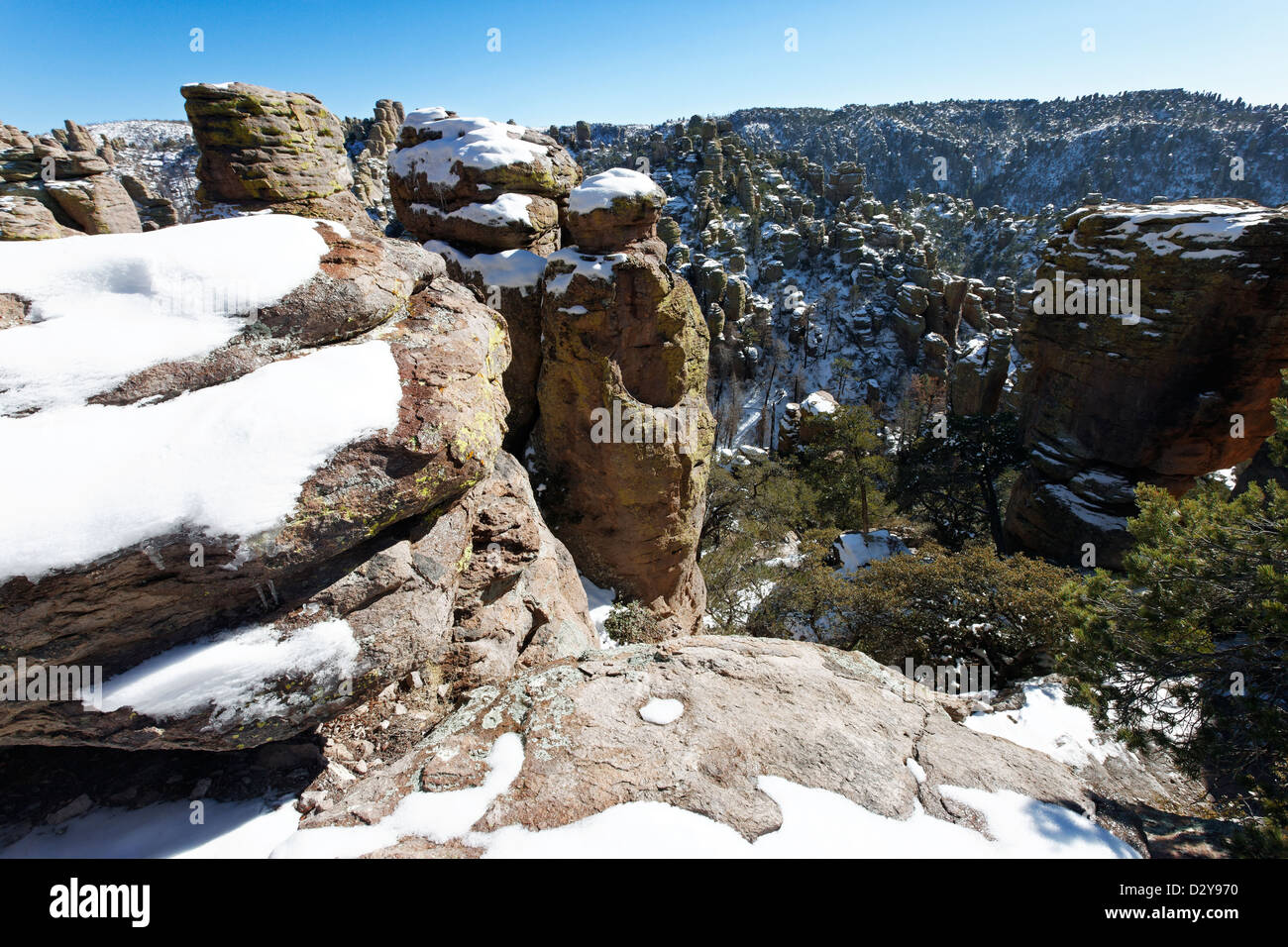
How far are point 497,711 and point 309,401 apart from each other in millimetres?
2869

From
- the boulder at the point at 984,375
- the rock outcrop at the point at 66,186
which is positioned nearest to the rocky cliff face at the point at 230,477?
the rock outcrop at the point at 66,186

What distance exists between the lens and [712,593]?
15.7 metres

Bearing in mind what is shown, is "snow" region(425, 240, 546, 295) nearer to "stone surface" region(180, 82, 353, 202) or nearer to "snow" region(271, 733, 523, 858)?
"stone surface" region(180, 82, 353, 202)

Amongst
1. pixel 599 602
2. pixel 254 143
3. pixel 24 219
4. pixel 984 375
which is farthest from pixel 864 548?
pixel 24 219

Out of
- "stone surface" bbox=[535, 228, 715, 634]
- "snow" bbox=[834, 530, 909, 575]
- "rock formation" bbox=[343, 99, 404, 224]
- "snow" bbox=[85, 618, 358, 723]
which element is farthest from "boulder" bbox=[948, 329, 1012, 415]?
"rock formation" bbox=[343, 99, 404, 224]

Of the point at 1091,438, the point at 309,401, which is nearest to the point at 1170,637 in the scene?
the point at 309,401

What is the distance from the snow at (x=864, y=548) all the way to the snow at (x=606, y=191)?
15024 millimetres

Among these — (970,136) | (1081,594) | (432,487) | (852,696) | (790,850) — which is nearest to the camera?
(790,850)

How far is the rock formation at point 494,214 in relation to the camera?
36.7 feet

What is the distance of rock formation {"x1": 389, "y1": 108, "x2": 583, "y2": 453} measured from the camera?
11.2 m

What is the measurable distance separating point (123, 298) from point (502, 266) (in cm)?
788

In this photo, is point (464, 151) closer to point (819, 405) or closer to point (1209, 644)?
point (1209, 644)

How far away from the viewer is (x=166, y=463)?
321 cm

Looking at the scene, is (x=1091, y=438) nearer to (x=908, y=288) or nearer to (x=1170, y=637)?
(x=1170, y=637)
